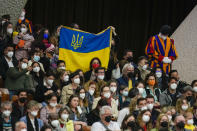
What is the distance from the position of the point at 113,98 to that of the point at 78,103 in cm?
115

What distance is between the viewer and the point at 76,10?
1881 cm

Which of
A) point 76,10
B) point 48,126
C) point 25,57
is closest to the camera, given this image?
point 48,126

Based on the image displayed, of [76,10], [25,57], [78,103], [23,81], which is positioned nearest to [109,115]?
[78,103]

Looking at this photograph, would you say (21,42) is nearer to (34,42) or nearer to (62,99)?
(34,42)

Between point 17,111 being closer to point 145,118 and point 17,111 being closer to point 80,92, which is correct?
point 80,92

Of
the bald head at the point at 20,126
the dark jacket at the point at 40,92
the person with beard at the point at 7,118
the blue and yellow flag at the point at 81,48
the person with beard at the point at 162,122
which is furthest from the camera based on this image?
the blue and yellow flag at the point at 81,48

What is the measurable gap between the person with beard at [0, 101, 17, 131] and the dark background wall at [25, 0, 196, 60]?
7700 millimetres

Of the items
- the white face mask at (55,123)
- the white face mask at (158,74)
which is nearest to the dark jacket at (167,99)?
the white face mask at (158,74)

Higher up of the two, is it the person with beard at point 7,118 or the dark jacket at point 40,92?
the dark jacket at point 40,92

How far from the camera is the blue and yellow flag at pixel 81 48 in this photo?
49.6ft

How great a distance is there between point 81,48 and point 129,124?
444 cm

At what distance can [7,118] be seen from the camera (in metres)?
11.0

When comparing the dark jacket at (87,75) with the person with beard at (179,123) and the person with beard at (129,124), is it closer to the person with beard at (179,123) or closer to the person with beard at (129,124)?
the person with beard at (179,123)

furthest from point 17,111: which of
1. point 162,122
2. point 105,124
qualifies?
point 162,122
